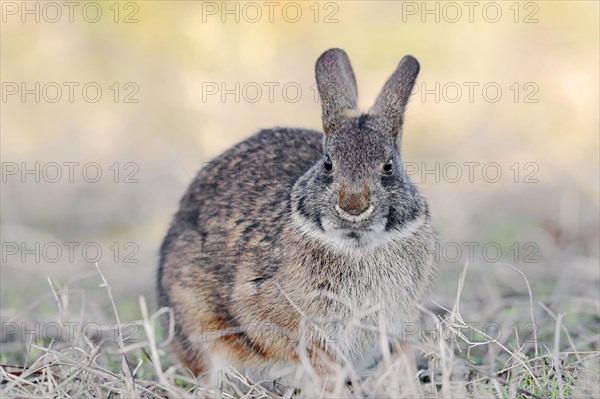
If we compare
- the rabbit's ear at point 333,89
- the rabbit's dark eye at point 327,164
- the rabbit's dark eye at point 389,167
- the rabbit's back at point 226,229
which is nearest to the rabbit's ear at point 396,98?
the rabbit's ear at point 333,89

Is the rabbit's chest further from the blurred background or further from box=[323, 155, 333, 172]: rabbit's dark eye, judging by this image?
the blurred background

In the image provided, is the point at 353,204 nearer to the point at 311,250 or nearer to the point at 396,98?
the point at 311,250

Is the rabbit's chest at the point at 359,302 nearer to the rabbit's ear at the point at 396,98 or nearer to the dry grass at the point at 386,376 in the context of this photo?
the dry grass at the point at 386,376

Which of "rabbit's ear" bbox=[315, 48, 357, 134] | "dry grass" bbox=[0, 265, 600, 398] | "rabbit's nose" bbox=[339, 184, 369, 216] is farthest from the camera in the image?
"rabbit's ear" bbox=[315, 48, 357, 134]

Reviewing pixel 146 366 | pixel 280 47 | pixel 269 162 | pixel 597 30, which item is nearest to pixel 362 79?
pixel 280 47

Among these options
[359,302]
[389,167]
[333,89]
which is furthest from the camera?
[333,89]

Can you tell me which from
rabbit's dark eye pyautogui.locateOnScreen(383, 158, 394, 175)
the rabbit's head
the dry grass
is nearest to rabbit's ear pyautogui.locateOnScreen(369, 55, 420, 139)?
the rabbit's head

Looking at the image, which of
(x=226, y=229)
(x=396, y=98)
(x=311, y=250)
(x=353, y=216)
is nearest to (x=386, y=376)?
(x=353, y=216)
